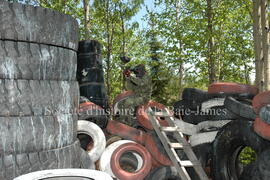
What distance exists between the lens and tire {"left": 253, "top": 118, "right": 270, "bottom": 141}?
3.91 meters

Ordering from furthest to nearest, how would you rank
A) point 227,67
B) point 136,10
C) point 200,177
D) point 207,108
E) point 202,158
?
point 227,67, point 136,10, point 207,108, point 202,158, point 200,177

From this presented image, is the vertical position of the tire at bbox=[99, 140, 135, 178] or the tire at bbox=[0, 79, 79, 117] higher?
the tire at bbox=[0, 79, 79, 117]

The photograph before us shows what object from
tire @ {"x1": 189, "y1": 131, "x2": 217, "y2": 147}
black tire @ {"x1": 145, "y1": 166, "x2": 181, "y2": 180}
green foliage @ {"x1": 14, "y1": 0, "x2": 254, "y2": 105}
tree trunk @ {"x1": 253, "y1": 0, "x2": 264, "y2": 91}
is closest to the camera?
black tire @ {"x1": 145, "y1": 166, "x2": 181, "y2": 180}

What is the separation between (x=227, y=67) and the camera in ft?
64.4

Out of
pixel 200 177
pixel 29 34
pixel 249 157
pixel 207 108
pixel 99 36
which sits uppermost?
pixel 99 36

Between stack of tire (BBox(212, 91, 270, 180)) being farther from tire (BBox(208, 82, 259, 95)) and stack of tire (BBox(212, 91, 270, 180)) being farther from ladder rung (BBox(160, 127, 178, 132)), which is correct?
tire (BBox(208, 82, 259, 95))

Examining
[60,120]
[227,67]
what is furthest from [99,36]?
[60,120]

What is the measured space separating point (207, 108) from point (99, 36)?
1689 cm

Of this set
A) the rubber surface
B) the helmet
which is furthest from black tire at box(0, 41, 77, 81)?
the helmet

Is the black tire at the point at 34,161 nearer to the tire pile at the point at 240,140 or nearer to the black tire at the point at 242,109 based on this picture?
the tire pile at the point at 240,140

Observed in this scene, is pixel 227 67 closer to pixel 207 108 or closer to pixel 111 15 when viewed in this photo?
pixel 111 15

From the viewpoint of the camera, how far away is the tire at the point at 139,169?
4.61 meters

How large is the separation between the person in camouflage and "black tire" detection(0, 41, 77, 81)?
11.5 feet

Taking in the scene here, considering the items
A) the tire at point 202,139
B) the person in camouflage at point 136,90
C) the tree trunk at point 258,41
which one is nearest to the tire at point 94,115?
the person in camouflage at point 136,90
